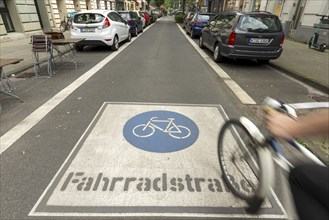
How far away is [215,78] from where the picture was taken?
6770 millimetres

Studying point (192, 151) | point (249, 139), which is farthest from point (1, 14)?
point (249, 139)

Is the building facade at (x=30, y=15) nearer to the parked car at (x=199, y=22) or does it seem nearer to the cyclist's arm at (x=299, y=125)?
the parked car at (x=199, y=22)

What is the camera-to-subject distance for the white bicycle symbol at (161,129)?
3668 millimetres

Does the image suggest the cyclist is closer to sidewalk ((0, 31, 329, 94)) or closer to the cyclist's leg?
the cyclist's leg

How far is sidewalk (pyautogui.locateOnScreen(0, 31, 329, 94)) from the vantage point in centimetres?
650

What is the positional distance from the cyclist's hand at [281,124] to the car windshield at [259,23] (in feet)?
20.9

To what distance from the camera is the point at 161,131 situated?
3766mm

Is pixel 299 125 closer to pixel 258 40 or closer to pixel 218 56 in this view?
pixel 258 40

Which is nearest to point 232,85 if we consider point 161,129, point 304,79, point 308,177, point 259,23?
point 304,79

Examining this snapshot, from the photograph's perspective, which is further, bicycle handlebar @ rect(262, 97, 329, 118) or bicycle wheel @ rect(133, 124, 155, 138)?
bicycle wheel @ rect(133, 124, 155, 138)

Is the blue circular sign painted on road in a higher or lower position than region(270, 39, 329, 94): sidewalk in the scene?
higher

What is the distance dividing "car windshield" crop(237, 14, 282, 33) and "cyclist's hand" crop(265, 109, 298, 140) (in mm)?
6363

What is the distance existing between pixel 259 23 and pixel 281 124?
6718mm

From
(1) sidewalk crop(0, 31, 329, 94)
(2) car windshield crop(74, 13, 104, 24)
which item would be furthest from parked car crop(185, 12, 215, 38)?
(2) car windshield crop(74, 13, 104, 24)
